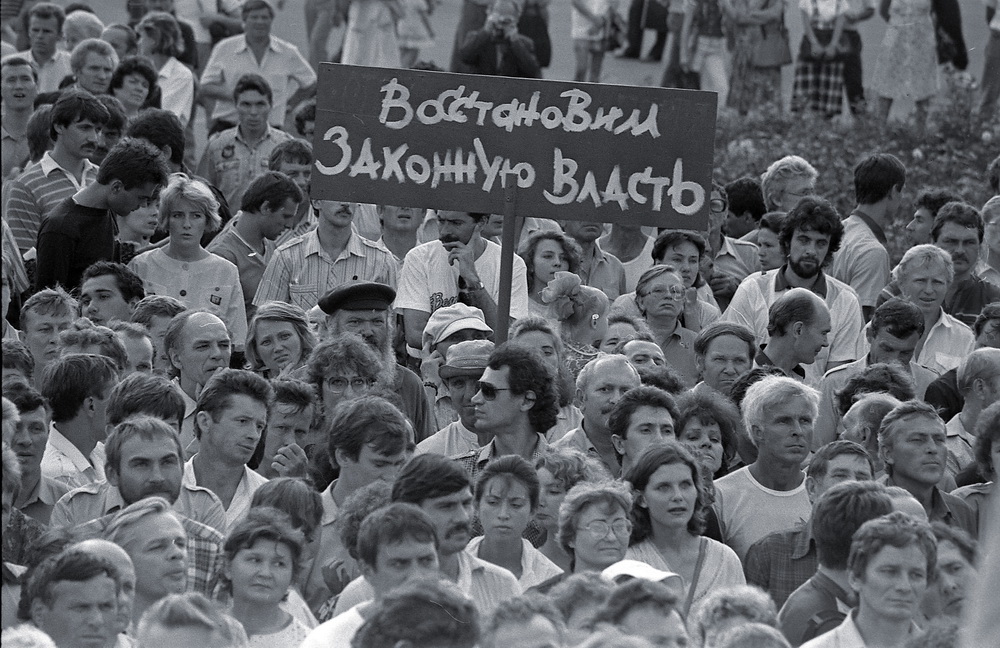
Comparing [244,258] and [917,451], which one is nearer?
[917,451]

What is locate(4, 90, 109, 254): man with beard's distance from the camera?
34.3 feet

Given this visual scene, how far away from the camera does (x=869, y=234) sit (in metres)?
11.6

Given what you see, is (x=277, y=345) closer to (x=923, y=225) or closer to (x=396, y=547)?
(x=396, y=547)

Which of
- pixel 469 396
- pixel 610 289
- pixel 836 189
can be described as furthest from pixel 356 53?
pixel 469 396

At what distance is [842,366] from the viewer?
943 cm

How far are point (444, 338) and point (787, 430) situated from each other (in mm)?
1904

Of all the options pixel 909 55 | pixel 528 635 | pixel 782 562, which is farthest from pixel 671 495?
pixel 909 55

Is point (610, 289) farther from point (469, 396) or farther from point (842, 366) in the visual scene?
point (469, 396)

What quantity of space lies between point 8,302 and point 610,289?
3.44 metres

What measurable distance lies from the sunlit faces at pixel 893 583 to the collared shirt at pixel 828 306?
4.14 meters

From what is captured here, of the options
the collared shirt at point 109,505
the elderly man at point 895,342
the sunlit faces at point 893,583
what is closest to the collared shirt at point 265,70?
the elderly man at point 895,342

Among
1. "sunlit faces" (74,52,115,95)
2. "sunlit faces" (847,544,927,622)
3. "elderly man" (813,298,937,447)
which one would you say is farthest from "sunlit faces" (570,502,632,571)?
"sunlit faces" (74,52,115,95)

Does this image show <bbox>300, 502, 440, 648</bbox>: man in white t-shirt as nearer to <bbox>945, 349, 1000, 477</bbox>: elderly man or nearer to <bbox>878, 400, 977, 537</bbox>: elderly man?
<bbox>878, 400, 977, 537</bbox>: elderly man

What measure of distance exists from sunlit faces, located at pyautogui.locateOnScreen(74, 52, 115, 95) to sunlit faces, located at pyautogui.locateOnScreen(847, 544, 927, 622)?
8.49 m
